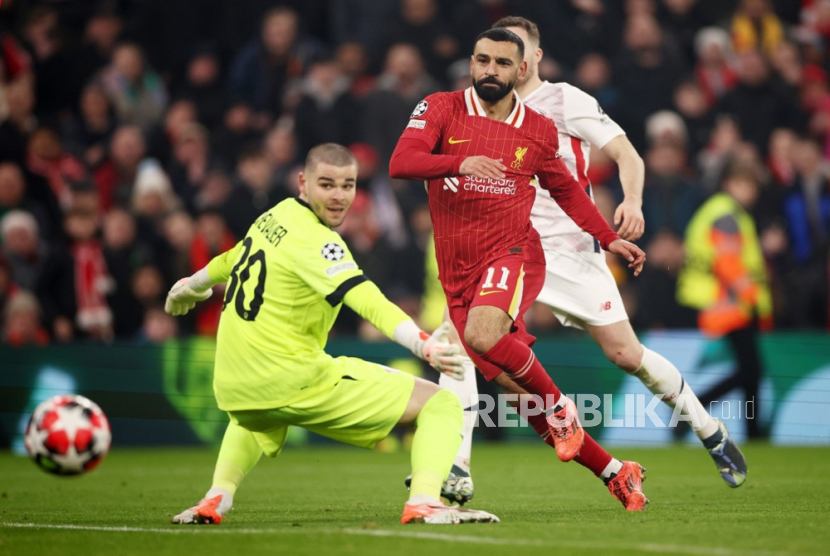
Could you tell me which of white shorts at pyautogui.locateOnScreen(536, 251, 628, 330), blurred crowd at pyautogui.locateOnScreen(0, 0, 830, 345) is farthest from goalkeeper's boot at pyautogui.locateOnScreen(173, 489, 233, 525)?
blurred crowd at pyautogui.locateOnScreen(0, 0, 830, 345)

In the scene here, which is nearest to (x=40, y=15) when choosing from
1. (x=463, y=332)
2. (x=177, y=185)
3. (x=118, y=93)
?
(x=118, y=93)

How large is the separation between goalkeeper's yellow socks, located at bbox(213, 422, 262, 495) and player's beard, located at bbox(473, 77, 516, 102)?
2.38 metres

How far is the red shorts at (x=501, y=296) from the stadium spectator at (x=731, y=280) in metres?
5.71

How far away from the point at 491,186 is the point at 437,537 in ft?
8.34

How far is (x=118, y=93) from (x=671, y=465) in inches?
307

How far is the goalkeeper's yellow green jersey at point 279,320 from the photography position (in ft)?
20.9

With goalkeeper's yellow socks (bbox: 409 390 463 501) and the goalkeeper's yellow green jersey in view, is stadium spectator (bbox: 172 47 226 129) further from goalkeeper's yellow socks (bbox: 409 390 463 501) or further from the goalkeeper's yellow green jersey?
goalkeeper's yellow socks (bbox: 409 390 463 501)

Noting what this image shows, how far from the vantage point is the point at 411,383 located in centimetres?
662

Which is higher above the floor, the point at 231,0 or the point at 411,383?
the point at 231,0

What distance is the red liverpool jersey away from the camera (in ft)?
24.9

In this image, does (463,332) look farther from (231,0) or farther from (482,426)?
(231,0)

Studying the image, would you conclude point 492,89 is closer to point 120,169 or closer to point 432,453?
point 432,453

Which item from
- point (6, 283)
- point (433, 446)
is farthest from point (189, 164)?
point (433, 446)

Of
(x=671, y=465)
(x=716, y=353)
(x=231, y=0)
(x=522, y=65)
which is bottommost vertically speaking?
(x=671, y=465)
